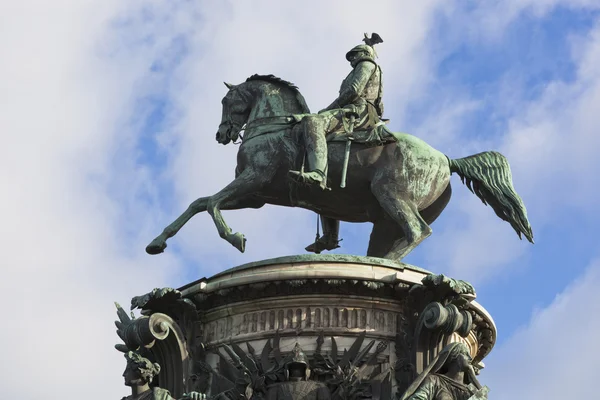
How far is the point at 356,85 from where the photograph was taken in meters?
24.3

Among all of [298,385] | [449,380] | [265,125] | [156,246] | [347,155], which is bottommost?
[298,385]

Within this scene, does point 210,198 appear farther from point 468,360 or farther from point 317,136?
point 468,360

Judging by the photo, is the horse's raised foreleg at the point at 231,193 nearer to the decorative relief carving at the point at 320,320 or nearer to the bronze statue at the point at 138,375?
the decorative relief carving at the point at 320,320

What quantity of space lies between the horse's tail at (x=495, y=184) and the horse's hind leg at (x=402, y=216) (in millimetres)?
1433

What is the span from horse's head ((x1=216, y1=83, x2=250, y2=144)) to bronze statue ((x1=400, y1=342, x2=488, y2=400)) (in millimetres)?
6317

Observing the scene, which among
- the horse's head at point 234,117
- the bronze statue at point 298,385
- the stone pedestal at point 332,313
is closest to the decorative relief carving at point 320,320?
the stone pedestal at point 332,313

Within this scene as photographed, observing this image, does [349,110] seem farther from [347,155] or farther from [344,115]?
[347,155]

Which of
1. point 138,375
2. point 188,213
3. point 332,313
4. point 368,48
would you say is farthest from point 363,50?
point 138,375

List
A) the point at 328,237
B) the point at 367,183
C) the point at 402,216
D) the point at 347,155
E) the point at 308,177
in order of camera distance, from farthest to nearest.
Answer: the point at 328,237
the point at 367,183
the point at 347,155
the point at 402,216
the point at 308,177

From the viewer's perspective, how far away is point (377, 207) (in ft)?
76.7

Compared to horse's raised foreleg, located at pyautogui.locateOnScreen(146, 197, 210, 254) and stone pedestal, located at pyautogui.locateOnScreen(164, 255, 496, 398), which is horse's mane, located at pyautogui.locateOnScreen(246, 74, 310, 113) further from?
stone pedestal, located at pyautogui.locateOnScreen(164, 255, 496, 398)

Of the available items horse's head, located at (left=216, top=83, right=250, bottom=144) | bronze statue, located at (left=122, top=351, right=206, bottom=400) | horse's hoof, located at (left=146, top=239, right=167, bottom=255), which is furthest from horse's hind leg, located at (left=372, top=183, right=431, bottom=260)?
bronze statue, located at (left=122, top=351, right=206, bottom=400)

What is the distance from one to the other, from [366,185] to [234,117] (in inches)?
117

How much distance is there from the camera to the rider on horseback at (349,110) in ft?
74.4
